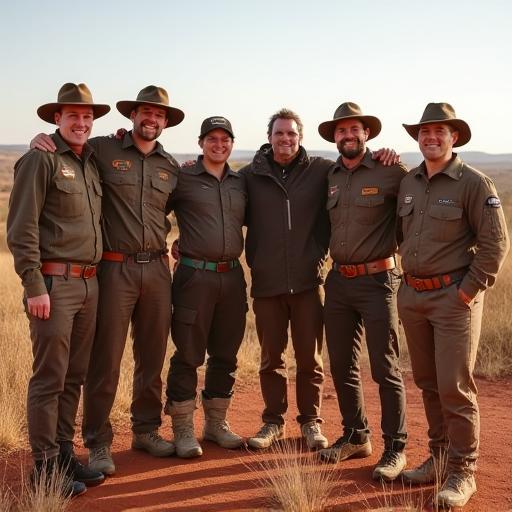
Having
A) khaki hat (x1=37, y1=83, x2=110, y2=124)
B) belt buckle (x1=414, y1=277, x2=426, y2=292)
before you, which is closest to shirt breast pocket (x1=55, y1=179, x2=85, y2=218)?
khaki hat (x1=37, y1=83, x2=110, y2=124)

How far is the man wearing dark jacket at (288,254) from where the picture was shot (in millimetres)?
5785

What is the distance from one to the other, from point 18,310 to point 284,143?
626 cm

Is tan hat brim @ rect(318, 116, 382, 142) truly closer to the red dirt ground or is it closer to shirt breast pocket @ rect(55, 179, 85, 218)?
shirt breast pocket @ rect(55, 179, 85, 218)

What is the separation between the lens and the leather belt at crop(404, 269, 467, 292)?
4746 mm

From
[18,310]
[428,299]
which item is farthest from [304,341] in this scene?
[18,310]

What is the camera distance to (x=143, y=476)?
17.3 feet

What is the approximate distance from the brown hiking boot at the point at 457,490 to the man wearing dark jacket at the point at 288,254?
1.37m

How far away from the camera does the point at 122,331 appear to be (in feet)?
17.5

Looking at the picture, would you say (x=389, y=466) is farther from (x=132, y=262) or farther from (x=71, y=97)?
(x=71, y=97)

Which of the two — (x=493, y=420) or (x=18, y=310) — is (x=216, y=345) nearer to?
(x=493, y=420)

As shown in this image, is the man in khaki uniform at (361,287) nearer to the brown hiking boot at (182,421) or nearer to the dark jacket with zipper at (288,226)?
the dark jacket with zipper at (288,226)

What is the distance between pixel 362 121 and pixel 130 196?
1991 mm

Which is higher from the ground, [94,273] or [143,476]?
[94,273]

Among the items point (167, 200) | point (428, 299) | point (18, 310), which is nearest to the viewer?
point (428, 299)
